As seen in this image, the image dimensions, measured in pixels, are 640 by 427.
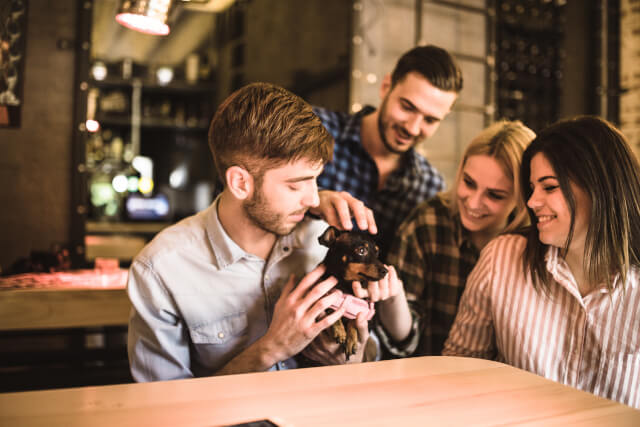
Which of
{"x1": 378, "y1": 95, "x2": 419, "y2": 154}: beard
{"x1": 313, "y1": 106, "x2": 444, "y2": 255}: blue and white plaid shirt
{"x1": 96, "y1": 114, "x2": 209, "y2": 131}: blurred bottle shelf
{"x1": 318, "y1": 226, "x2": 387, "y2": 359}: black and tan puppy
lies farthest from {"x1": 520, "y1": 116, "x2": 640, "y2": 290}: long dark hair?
{"x1": 96, "y1": 114, "x2": 209, "y2": 131}: blurred bottle shelf

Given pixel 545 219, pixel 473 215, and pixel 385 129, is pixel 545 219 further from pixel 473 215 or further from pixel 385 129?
pixel 385 129

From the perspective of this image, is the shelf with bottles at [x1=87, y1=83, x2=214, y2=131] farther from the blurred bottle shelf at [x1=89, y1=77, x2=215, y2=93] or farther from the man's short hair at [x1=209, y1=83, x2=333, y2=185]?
the man's short hair at [x1=209, y1=83, x2=333, y2=185]

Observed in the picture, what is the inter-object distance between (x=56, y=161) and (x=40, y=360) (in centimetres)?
136

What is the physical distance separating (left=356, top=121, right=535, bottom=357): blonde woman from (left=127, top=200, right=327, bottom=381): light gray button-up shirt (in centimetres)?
52

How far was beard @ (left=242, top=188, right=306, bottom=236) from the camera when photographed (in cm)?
151

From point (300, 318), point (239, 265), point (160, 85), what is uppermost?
point (160, 85)

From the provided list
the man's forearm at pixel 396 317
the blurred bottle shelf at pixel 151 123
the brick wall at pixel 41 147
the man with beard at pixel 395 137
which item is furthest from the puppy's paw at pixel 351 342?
the blurred bottle shelf at pixel 151 123

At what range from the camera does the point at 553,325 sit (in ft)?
5.04

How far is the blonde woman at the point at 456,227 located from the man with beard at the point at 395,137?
0.83ft

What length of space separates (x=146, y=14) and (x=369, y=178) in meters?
1.23

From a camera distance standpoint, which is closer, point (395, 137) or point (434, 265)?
point (434, 265)

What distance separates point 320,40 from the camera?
496 centimetres

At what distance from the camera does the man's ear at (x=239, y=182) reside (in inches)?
59.4

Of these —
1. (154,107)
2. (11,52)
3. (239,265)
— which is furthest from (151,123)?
(239,265)
